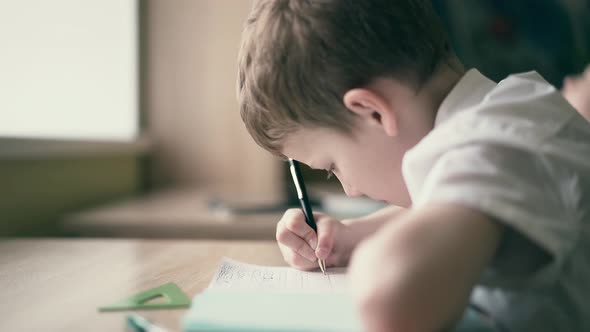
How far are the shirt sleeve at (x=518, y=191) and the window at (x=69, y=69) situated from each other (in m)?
1.14

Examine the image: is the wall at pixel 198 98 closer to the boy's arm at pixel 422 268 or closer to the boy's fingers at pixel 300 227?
the boy's fingers at pixel 300 227

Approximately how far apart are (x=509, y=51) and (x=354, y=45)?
2375 mm

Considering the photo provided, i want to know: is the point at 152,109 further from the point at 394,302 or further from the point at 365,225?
the point at 394,302

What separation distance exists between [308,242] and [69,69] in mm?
1211

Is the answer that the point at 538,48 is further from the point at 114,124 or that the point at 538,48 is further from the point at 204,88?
the point at 114,124

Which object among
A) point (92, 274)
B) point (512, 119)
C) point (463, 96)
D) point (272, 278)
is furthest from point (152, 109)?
point (512, 119)

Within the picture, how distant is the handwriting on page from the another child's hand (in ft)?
0.07

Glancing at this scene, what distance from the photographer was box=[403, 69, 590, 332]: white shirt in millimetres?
471

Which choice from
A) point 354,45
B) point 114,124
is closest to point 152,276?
point 354,45

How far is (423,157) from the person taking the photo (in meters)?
0.56

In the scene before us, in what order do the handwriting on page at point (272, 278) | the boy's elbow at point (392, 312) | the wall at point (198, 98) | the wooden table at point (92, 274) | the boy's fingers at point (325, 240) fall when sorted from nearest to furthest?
the boy's elbow at point (392, 312)
the wooden table at point (92, 274)
the handwriting on page at point (272, 278)
the boy's fingers at point (325, 240)
the wall at point (198, 98)

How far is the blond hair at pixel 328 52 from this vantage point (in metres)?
0.65

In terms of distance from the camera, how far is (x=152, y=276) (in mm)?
765

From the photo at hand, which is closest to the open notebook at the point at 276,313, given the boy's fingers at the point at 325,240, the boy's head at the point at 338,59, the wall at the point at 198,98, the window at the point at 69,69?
the boy's fingers at the point at 325,240
